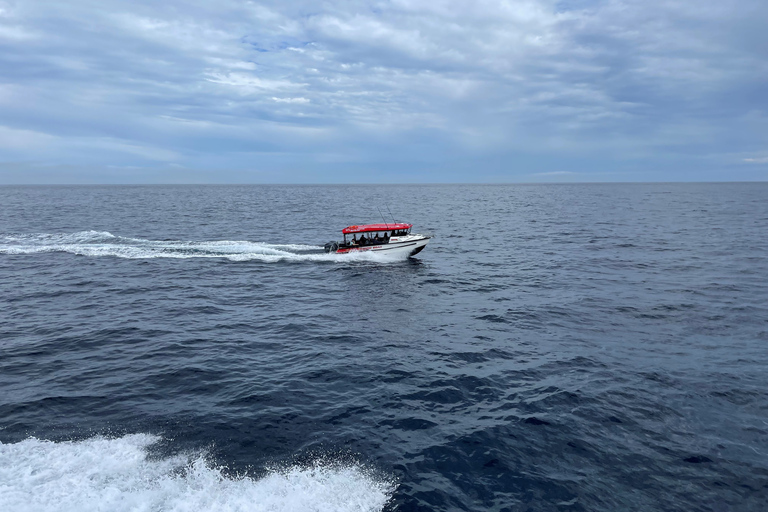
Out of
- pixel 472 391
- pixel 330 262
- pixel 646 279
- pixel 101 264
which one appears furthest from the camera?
pixel 330 262

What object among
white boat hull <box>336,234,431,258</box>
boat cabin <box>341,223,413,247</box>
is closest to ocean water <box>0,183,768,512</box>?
white boat hull <box>336,234,431,258</box>

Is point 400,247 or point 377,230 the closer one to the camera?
point 400,247

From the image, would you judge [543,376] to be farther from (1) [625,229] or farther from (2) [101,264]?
(1) [625,229]

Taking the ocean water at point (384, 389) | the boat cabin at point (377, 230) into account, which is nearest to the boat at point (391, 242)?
the boat cabin at point (377, 230)

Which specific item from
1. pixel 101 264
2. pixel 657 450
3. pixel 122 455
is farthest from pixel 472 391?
pixel 101 264

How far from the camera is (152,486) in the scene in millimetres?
12867

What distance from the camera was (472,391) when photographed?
1905cm

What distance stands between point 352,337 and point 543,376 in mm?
10369

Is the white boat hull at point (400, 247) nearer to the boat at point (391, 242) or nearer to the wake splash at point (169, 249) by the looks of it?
the boat at point (391, 242)

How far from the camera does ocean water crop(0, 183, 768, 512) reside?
13211 millimetres

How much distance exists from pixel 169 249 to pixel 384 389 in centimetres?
3880

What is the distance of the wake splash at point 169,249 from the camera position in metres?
46.1

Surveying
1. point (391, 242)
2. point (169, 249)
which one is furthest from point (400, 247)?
point (169, 249)

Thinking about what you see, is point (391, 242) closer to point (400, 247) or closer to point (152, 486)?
point (400, 247)
